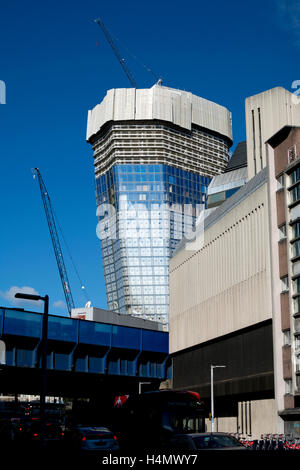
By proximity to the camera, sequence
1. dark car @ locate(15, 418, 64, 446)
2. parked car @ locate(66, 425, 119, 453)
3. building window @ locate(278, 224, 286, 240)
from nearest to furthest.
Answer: parked car @ locate(66, 425, 119, 453), dark car @ locate(15, 418, 64, 446), building window @ locate(278, 224, 286, 240)

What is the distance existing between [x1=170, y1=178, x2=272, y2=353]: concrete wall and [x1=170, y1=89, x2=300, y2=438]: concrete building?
0.41ft

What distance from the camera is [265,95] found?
95.5m

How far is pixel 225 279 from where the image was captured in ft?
273

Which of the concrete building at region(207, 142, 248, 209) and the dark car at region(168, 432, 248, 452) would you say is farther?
the concrete building at region(207, 142, 248, 209)

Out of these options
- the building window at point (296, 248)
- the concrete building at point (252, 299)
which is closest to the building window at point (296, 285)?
the concrete building at point (252, 299)

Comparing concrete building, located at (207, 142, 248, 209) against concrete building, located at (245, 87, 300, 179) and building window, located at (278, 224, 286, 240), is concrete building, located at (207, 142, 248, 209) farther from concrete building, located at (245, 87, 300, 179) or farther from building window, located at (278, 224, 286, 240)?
building window, located at (278, 224, 286, 240)

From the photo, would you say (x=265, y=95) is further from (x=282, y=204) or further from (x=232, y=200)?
(x=282, y=204)

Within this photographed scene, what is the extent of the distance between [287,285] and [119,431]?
2674cm

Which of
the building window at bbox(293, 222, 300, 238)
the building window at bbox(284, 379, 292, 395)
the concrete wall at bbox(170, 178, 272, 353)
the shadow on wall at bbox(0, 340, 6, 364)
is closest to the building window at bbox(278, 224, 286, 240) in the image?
the building window at bbox(293, 222, 300, 238)

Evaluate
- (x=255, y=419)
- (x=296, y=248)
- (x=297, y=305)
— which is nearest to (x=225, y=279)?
(x=255, y=419)

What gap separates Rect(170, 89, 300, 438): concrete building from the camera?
6575 centimetres

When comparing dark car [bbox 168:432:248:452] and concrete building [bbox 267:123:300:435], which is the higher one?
concrete building [bbox 267:123:300:435]

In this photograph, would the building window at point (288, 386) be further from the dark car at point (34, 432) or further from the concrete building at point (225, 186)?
the concrete building at point (225, 186)

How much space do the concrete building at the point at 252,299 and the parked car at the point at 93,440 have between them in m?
31.6
